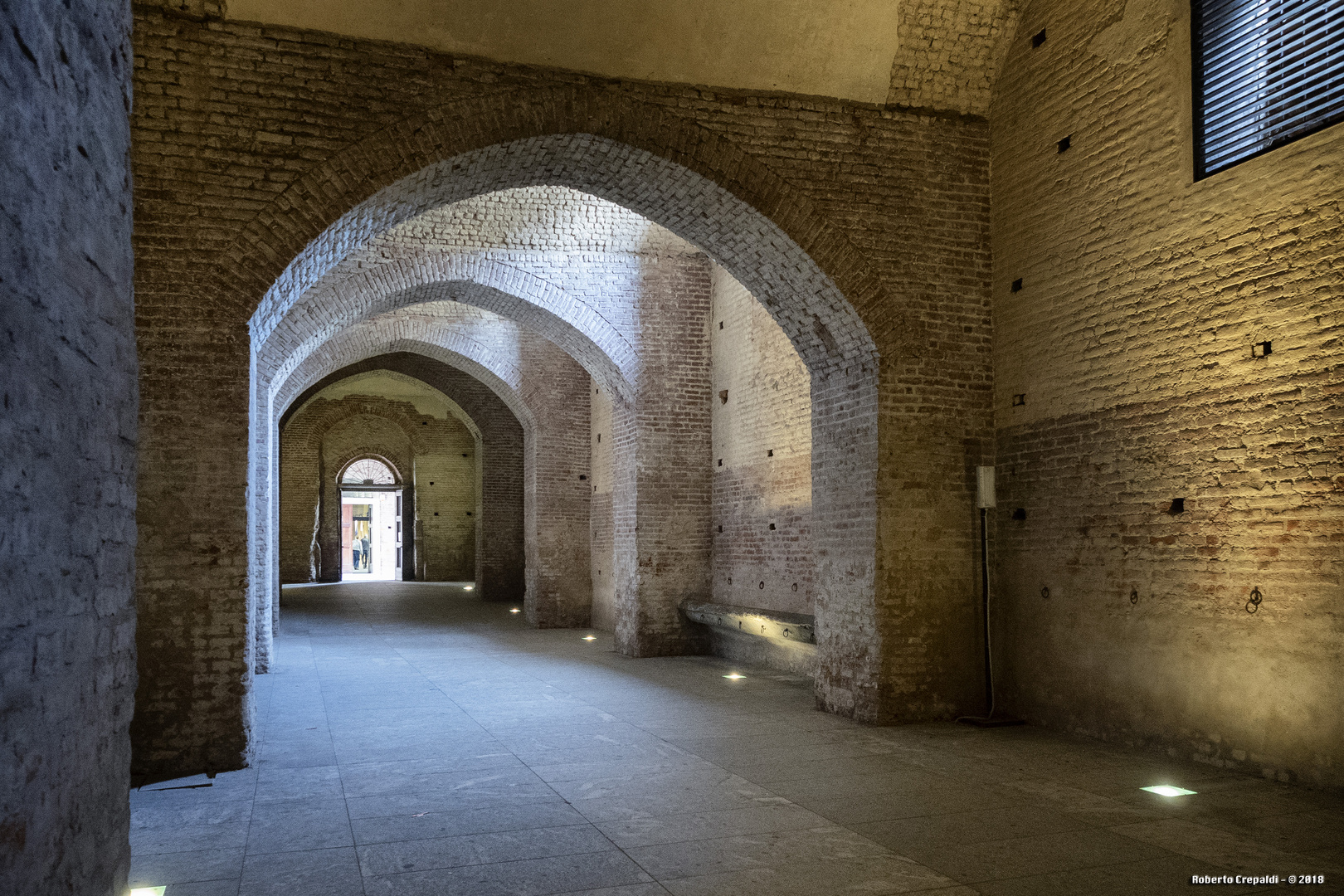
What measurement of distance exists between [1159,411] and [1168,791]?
7.57ft

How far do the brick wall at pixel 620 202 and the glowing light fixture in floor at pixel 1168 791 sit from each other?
89.9 inches

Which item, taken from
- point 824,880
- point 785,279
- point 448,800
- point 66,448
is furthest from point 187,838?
point 785,279

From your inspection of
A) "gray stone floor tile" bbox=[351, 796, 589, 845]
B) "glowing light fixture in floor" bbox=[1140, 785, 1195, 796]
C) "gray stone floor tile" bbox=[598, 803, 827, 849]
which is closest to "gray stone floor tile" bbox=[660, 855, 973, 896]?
"gray stone floor tile" bbox=[598, 803, 827, 849]

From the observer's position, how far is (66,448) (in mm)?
2574

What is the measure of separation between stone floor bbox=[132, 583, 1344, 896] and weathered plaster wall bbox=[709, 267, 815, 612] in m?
2.39

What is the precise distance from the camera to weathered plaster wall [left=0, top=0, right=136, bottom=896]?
2.18 m

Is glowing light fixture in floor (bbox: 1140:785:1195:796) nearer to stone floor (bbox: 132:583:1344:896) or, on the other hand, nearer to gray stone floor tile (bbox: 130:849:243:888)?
stone floor (bbox: 132:583:1344:896)

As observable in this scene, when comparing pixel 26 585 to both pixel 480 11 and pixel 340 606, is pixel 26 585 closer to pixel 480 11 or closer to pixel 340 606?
pixel 480 11

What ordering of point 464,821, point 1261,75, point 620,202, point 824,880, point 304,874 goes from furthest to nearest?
point 620,202
point 1261,75
point 464,821
point 304,874
point 824,880

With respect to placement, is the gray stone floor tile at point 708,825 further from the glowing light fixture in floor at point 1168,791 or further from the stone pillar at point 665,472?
the stone pillar at point 665,472

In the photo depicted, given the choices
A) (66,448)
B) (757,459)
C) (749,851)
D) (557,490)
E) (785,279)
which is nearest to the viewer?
(66,448)

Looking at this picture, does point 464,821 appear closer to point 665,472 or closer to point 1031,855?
point 1031,855

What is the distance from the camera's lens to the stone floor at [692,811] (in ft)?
14.2

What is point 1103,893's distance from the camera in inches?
159
